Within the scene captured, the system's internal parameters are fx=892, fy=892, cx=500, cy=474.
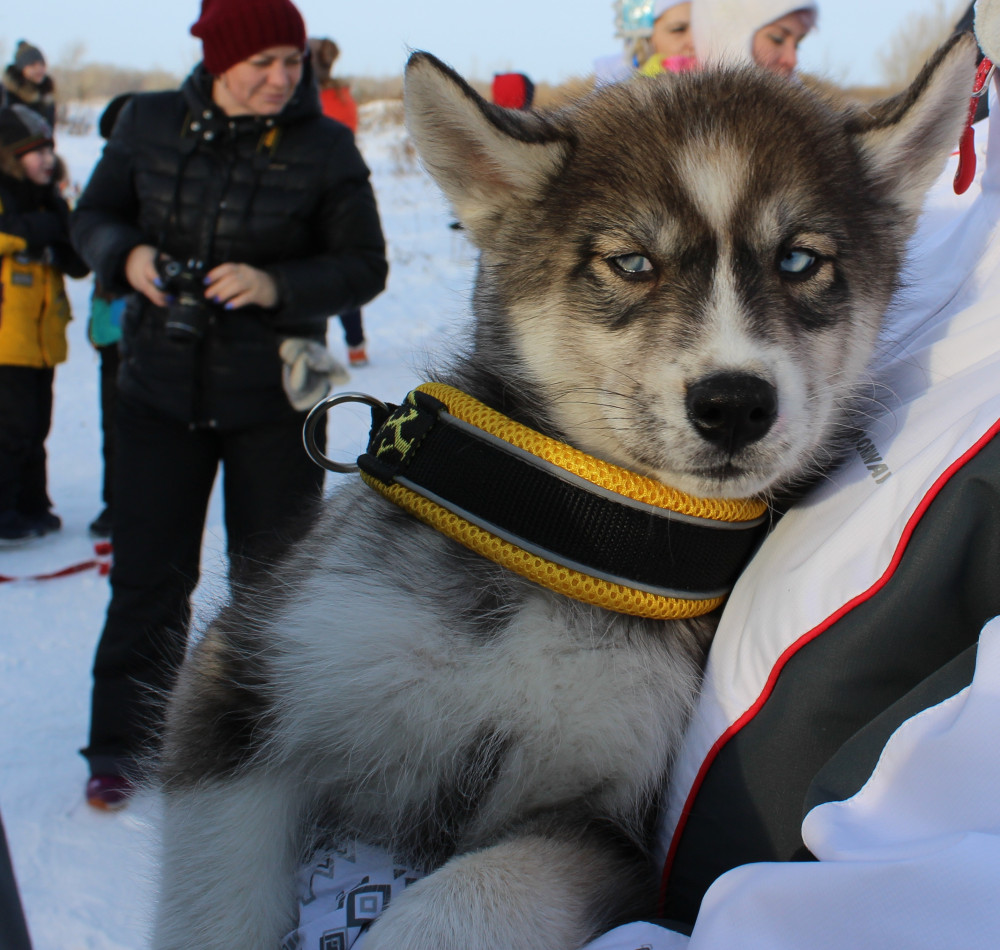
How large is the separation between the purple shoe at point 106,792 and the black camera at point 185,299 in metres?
2.03

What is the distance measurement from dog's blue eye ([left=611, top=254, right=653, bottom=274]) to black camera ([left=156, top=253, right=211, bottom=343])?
2687mm

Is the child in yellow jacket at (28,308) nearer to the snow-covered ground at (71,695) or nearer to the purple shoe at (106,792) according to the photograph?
the snow-covered ground at (71,695)

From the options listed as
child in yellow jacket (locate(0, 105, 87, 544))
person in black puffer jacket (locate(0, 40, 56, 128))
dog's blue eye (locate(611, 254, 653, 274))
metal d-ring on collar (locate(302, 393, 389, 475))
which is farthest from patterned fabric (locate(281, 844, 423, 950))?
person in black puffer jacket (locate(0, 40, 56, 128))

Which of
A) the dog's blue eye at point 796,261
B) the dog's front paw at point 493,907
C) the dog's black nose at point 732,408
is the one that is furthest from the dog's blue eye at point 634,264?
the dog's front paw at point 493,907

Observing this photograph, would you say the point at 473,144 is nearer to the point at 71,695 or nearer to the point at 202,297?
the point at 202,297

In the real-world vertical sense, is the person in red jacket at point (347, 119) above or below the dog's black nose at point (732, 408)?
below

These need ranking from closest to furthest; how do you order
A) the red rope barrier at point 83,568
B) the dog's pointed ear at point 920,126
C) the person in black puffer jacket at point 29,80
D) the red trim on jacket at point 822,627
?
the red trim on jacket at point 822,627 < the dog's pointed ear at point 920,126 < the red rope barrier at point 83,568 < the person in black puffer jacket at point 29,80

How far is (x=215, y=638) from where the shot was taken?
210 cm

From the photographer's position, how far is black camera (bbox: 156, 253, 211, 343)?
405cm

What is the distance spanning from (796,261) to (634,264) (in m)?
0.35

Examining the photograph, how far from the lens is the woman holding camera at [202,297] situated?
13.5ft

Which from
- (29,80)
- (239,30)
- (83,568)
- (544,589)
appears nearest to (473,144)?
(544,589)

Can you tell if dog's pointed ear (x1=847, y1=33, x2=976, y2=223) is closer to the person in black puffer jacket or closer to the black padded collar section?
the black padded collar section

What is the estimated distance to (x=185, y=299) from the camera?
13.4 ft
